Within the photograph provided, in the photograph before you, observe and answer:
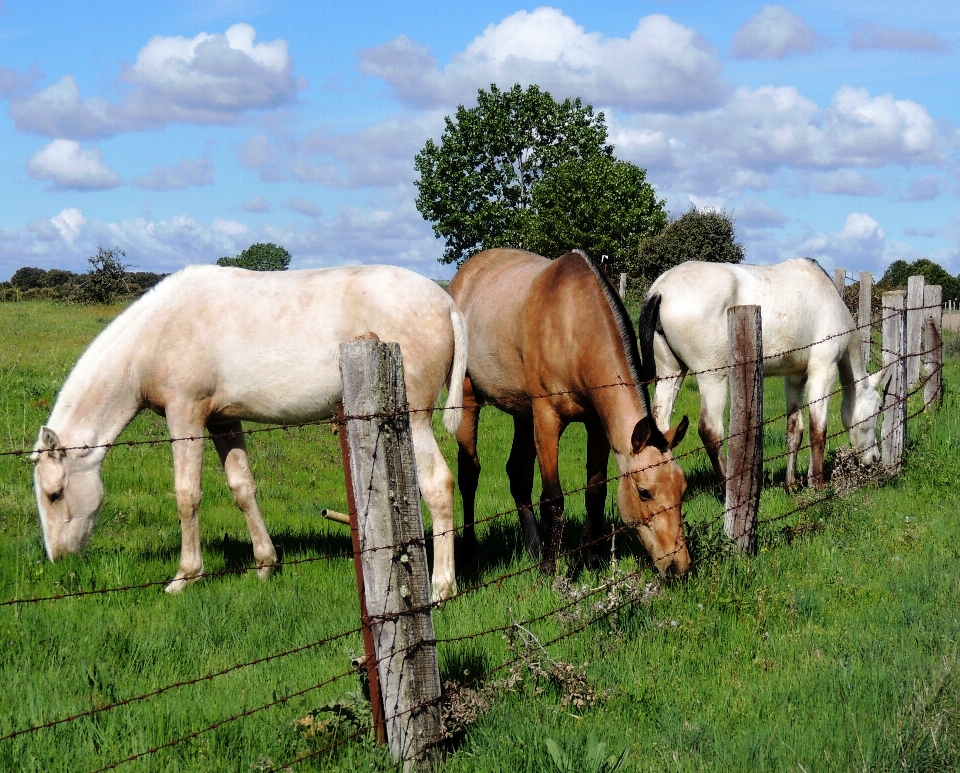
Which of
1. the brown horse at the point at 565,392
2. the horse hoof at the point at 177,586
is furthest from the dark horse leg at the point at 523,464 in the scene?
the horse hoof at the point at 177,586

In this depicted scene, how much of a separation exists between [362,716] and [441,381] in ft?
9.11

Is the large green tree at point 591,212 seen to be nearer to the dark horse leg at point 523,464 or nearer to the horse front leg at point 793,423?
the horse front leg at point 793,423

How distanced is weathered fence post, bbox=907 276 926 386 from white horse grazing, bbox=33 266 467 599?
225 inches

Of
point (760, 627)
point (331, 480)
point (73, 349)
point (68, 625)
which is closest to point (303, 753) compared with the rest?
point (68, 625)

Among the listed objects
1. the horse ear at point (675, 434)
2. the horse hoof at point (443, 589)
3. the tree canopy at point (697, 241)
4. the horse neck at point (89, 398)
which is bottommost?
the horse hoof at point (443, 589)

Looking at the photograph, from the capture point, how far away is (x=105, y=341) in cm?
628

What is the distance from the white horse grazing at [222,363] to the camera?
233 inches

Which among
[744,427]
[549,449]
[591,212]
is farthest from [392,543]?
[591,212]

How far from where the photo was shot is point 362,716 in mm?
3533

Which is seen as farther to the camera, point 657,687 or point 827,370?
point 827,370

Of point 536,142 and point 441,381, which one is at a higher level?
point 536,142

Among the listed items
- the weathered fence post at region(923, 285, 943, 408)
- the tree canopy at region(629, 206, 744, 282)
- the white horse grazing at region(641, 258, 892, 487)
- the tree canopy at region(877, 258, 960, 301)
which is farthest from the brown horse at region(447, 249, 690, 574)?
the tree canopy at region(877, 258, 960, 301)

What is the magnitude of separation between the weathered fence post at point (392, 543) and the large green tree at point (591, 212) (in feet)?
111

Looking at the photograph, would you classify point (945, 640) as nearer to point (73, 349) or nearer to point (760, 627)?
point (760, 627)
